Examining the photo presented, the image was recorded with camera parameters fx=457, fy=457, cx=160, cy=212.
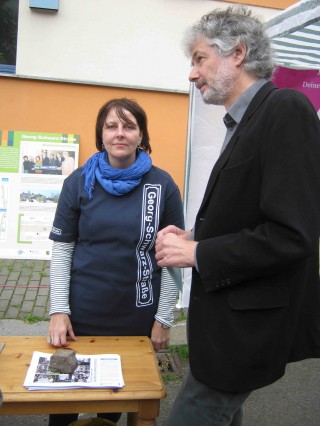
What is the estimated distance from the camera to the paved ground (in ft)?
8.95

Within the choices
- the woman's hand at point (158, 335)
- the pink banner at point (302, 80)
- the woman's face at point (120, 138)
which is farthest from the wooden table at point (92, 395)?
the pink banner at point (302, 80)

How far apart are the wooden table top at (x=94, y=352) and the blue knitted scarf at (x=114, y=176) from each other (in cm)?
60

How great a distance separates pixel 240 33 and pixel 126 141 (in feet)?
2.39

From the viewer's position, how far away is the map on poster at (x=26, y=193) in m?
4.86

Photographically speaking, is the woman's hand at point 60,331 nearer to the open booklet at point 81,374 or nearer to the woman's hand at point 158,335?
the open booklet at point 81,374

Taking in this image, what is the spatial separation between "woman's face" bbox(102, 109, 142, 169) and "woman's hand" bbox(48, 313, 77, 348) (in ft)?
2.21

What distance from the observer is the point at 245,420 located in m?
2.72

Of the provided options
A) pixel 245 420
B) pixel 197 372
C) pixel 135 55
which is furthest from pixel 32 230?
pixel 197 372

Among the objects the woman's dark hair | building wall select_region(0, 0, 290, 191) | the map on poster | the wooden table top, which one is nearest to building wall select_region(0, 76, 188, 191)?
building wall select_region(0, 0, 290, 191)

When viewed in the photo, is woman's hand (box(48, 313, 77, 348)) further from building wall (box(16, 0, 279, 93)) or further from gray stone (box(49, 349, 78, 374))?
building wall (box(16, 0, 279, 93))

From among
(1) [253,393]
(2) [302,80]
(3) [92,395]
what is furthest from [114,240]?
(2) [302,80]

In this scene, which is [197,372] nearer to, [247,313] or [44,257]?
[247,313]

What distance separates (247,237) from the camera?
47.0 inches

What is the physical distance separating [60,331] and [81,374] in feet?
1.08
